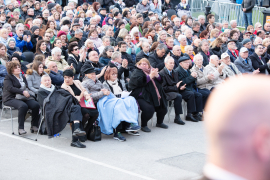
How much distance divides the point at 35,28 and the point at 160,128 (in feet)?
16.0

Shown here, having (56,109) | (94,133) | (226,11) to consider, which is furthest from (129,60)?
(226,11)

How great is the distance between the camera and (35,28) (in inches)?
422

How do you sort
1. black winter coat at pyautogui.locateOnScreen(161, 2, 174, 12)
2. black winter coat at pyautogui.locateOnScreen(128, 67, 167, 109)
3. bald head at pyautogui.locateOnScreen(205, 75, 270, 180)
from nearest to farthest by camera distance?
bald head at pyautogui.locateOnScreen(205, 75, 270, 180) < black winter coat at pyautogui.locateOnScreen(128, 67, 167, 109) < black winter coat at pyautogui.locateOnScreen(161, 2, 174, 12)

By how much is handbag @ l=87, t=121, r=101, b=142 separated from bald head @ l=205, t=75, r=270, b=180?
19.9 ft

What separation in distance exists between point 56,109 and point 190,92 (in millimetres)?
3486

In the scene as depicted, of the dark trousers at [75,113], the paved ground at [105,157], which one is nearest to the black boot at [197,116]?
the paved ground at [105,157]

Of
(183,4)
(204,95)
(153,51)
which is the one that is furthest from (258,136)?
(183,4)

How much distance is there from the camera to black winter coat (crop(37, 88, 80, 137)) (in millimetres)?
6496

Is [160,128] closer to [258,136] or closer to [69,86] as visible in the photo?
[69,86]

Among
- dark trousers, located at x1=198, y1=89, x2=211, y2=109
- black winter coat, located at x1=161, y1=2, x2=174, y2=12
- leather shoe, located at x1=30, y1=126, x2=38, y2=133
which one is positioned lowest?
leather shoe, located at x1=30, y1=126, x2=38, y2=133

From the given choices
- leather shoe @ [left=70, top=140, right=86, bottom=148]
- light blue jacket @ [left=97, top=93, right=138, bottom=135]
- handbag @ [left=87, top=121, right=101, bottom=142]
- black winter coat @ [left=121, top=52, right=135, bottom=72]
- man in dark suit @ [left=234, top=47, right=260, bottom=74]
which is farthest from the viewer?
man in dark suit @ [left=234, top=47, right=260, bottom=74]

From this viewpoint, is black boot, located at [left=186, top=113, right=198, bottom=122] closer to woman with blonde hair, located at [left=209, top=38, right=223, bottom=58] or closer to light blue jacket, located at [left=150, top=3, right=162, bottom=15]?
woman with blonde hair, located at [left=209, top=38, right=223, bottom=58]

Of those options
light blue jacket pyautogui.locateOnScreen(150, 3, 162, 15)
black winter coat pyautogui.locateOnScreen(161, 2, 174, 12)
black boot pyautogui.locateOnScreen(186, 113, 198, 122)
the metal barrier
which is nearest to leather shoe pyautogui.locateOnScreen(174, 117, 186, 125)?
black boot pyautogui.locateOnScreen(186, 113, 198, 122)

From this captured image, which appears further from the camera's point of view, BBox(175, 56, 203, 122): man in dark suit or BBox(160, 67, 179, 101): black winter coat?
BBox(175, 56, 203, 122): man in dark suit
